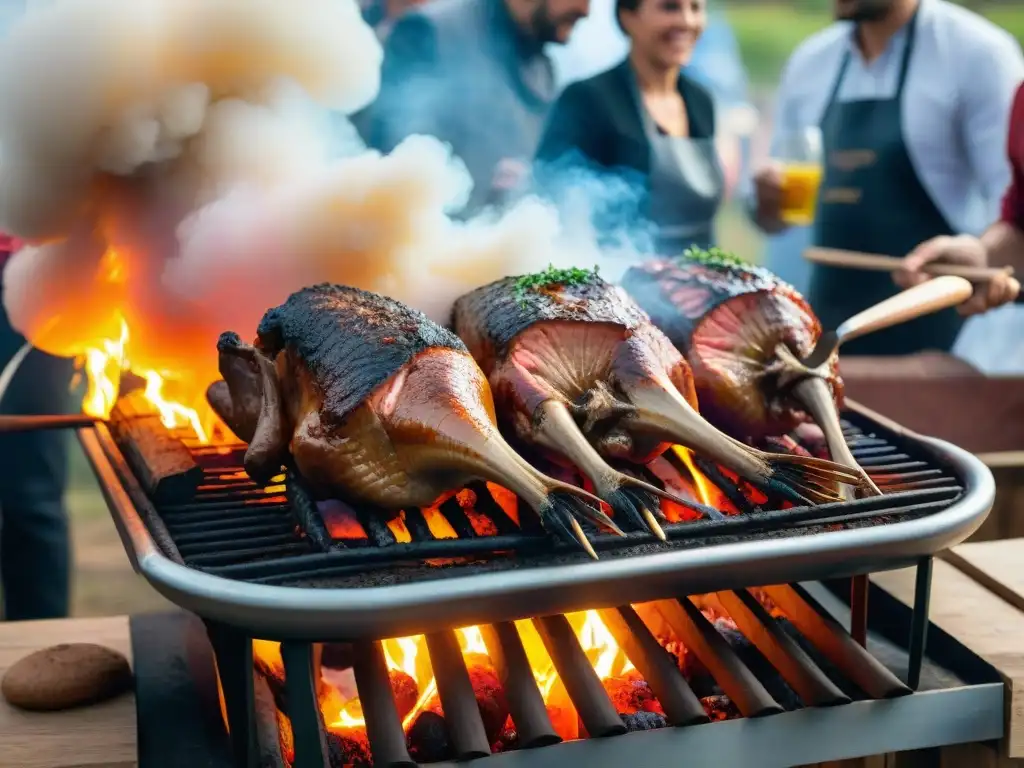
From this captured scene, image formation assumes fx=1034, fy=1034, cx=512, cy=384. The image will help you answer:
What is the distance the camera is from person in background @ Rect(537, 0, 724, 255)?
5.10 m

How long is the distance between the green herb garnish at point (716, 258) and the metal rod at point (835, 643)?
891 mm

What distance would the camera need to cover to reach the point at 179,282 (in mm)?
2996

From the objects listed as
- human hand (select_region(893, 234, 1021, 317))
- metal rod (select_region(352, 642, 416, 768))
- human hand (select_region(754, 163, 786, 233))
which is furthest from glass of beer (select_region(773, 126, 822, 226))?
metal rod (select_region(352, 642, 416, 768))

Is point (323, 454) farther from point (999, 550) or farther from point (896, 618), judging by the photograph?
point (999, 550)

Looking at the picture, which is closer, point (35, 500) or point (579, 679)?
point (579, 679)

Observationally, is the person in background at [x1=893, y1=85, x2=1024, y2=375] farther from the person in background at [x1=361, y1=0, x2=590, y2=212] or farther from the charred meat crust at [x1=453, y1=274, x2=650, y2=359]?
the person in background at [x1=361, y1=0, x2=590, y2=212]

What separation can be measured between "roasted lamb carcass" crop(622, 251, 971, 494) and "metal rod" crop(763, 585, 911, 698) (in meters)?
0.41

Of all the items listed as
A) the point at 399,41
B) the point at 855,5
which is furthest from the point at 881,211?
the point at 399,41

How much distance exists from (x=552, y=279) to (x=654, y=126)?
2848 millimetres

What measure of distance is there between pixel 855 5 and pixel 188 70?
12.0 feet

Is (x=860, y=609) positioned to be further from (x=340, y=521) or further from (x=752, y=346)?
(x=340, y=521)

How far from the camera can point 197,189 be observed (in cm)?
323

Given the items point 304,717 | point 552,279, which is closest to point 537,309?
point 552,279

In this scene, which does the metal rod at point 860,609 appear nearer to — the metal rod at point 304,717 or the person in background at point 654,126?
the metal rod at point 304,717
